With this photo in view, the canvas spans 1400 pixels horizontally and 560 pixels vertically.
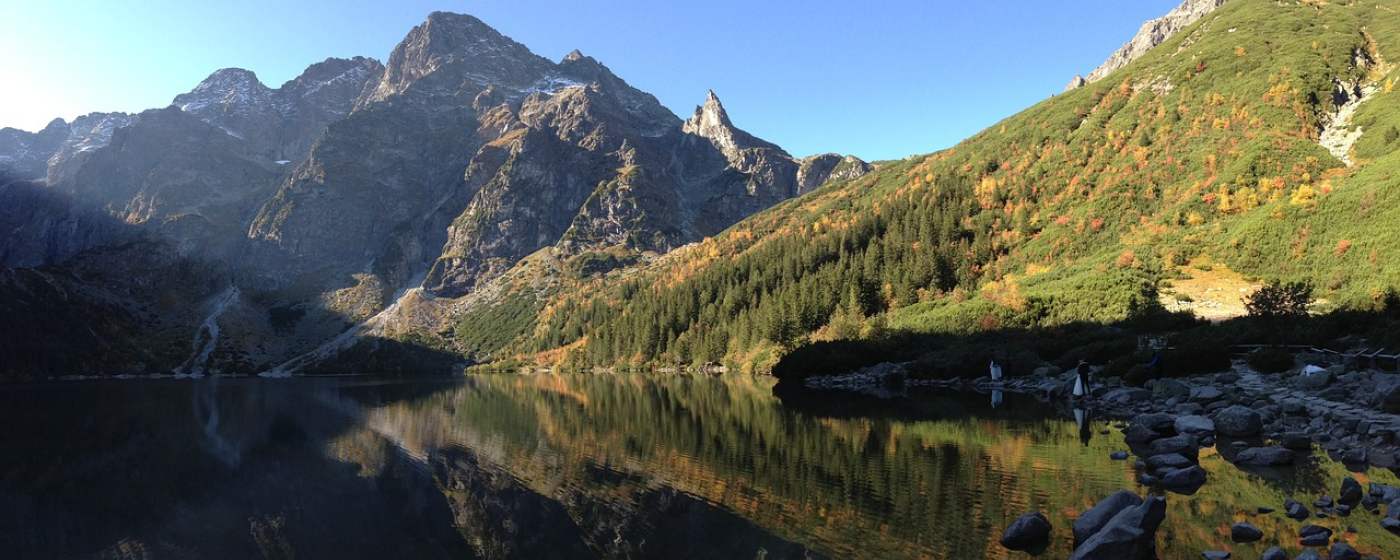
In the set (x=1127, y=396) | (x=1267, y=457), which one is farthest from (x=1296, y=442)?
(x=1127, y=396)

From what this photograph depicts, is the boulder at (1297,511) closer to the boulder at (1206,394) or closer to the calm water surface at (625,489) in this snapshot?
the calm water surface at (625,489)

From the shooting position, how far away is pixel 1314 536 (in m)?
12.9

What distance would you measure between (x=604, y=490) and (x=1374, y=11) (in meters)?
173

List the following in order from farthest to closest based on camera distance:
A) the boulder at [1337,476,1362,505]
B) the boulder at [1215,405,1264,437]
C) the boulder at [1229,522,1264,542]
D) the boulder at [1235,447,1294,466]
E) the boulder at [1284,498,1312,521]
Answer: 1. the boulder at [1215,405,1264,437]
2. the boulder at [1235,447,1294,466]
3. the boulder at [1337,476,1362,505]
4. the boulder at [1284,498,1312,521]
5. the boulder at [1229,522,1264,542]

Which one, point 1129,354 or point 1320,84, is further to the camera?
point 1320,84

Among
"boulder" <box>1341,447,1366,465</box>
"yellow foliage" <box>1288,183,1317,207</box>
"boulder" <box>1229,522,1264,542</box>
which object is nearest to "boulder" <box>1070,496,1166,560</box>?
"boulder" <box>1229,522,1264,542</box>

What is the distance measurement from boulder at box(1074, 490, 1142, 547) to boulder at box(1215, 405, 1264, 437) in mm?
14954

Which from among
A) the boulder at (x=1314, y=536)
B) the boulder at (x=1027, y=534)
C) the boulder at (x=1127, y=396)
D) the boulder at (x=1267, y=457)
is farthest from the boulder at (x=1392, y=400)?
the boulder at (x=1027, y=534)

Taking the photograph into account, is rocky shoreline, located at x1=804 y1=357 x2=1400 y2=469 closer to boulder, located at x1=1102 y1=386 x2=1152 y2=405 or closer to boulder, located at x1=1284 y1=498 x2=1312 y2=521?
boulder, located at x1=1102 y1=386 x2=1152 y2=405

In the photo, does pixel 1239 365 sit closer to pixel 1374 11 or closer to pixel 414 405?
pixel 414 405

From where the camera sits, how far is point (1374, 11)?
121 m

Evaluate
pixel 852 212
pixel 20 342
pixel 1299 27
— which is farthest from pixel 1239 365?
pixel 20 342

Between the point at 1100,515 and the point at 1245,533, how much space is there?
2.65 meters

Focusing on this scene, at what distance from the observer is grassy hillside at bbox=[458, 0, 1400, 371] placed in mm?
63062
